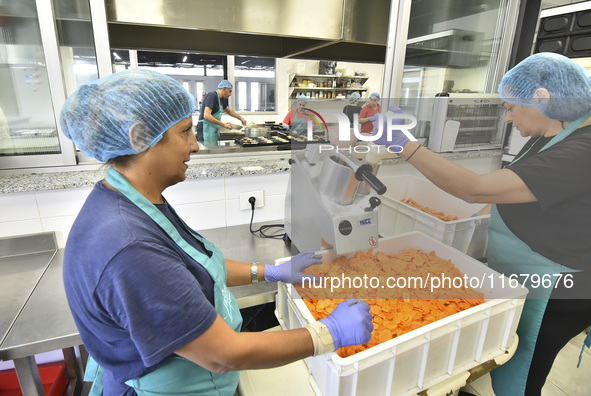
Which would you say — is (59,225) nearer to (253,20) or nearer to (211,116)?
(253,20)

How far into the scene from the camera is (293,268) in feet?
3.24

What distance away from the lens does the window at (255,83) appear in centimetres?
653

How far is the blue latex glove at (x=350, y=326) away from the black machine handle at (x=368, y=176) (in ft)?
1.00

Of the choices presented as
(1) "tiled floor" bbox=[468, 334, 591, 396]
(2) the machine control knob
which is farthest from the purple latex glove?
(1) "tiled floor" bbox=[468, 334, 591, 396]

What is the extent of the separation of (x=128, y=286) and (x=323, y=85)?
648cm

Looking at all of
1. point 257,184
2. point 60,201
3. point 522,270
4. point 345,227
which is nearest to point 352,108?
point 345,227

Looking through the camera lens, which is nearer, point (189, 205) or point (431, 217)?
point (431, 217)

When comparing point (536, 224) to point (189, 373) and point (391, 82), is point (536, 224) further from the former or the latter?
point (391, 82)

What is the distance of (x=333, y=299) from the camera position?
2.97 feet

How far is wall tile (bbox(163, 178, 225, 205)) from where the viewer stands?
1.50m

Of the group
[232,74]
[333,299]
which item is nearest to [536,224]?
[333,299]

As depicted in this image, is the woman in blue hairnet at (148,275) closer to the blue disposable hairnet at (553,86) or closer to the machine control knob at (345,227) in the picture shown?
the machine control knob at (345,227)

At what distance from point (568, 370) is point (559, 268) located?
151cm

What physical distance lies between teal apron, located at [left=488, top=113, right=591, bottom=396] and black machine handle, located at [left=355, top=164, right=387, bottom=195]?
390 millimetres
